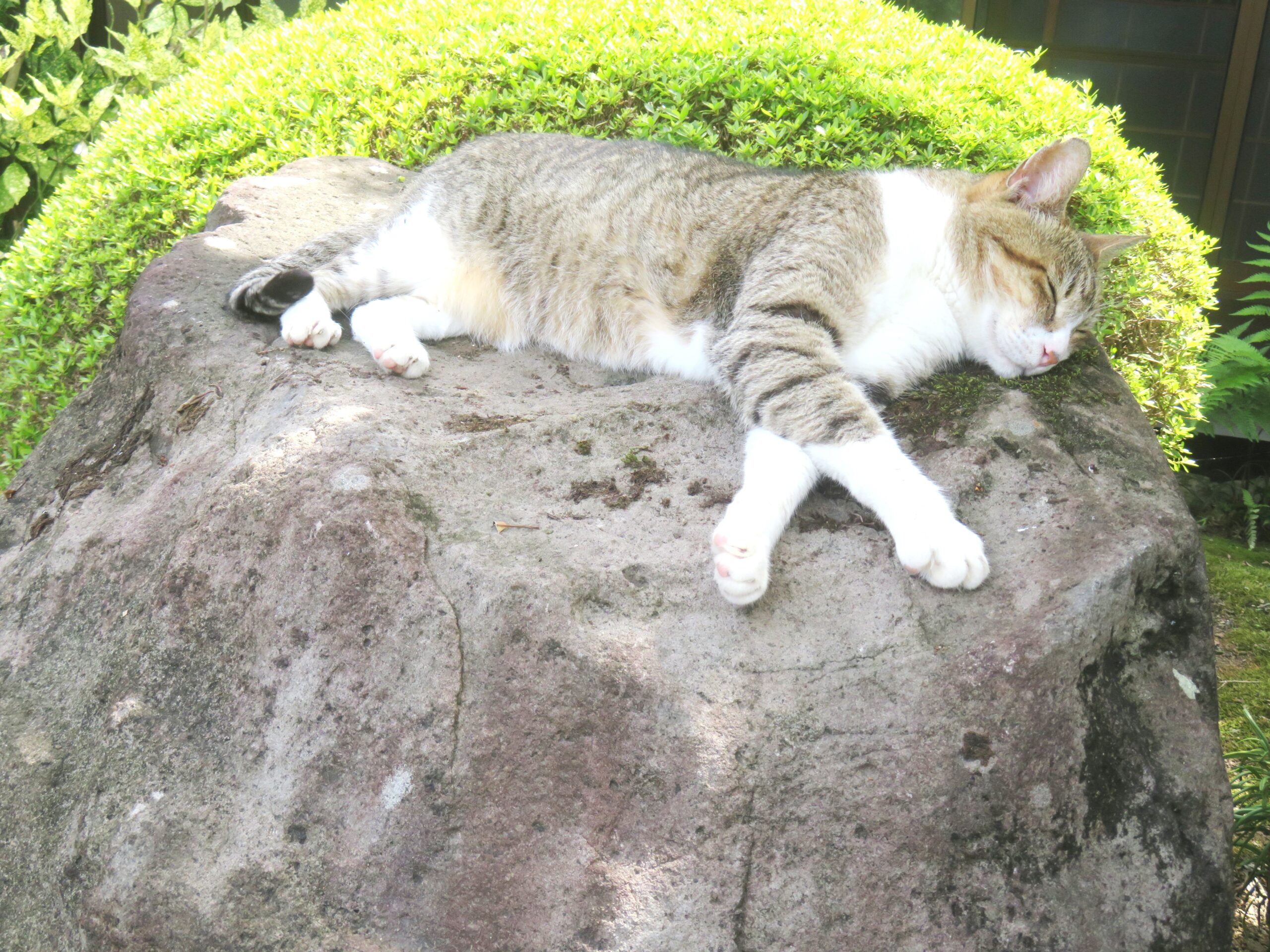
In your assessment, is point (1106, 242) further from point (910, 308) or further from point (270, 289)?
point (270, 289)

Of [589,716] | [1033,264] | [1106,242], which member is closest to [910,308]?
[1033,264]

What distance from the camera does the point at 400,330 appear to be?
Answer: 300 cm

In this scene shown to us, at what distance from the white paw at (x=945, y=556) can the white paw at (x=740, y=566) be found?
1.02 feet

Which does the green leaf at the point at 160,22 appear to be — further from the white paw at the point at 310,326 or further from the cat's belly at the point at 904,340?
the cat's belly at the point at 904,340

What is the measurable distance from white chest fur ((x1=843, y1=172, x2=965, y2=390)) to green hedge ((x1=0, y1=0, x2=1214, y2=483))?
1.04 metres

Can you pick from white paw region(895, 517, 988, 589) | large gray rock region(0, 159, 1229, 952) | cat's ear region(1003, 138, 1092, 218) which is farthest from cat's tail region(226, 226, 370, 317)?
cat's ear region(1003, 138, 1092, 218)

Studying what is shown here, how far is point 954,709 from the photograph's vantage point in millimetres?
1835

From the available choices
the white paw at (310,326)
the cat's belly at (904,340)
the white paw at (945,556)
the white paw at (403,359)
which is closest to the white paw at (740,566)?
the white paw at (945,556)

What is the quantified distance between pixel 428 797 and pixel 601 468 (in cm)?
94

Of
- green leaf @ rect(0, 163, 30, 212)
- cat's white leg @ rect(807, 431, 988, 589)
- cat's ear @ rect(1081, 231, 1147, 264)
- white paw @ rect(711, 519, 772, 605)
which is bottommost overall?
green leaf @ rect(0, 163, 30, 212)

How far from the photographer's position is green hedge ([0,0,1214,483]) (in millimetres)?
3994

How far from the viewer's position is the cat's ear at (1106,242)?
3074 millimetres

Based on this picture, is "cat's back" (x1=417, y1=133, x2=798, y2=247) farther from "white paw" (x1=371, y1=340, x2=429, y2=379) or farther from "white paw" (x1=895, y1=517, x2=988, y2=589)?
"white paw" (x1=895, y1=517, x2=988, y2=589)

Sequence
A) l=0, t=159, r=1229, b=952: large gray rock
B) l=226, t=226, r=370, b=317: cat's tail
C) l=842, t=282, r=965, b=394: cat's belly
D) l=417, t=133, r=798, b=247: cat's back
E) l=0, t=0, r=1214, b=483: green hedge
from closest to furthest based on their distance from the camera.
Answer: l=0, t=159, r=1229, b=952: large gray rock < l=842, t=282, r=965, b=394: cat's belly < l=226, t=226, r=370, b=317: cat's tail < l=417, t=133, r=798, b=247: cat's back < l=0, t=0, r=1214, b=483: green hedge
